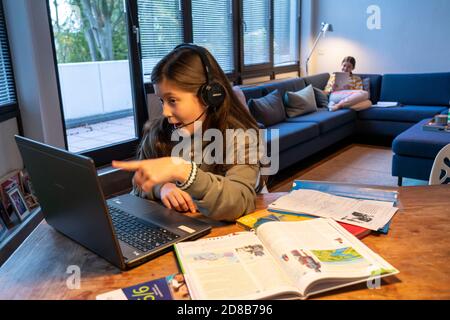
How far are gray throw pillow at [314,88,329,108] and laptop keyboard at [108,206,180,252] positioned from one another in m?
4.28

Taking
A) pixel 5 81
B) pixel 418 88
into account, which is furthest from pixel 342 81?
pixel 5 81

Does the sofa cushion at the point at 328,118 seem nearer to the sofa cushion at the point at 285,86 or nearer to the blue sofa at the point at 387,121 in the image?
the blue sofa at the point at 387,121

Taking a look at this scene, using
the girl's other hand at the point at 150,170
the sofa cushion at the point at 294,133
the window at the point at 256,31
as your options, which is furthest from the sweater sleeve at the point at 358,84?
the girl's other hand at the point at 150,170

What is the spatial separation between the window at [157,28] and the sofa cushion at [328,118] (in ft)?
4.97

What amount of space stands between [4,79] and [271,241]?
2.32m

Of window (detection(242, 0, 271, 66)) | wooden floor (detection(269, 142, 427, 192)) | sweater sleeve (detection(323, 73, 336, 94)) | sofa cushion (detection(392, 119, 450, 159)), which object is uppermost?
window (detection(242, 0, 271, 66))

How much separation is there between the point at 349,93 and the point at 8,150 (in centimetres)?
382

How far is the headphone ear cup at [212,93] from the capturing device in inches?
48.8

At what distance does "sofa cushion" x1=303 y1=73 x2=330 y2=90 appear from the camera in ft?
17.3

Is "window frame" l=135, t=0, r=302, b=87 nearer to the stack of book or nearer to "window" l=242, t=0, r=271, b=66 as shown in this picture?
"window" l=242, t=0, r=271, b=66

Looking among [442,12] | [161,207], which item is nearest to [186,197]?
[161,207]

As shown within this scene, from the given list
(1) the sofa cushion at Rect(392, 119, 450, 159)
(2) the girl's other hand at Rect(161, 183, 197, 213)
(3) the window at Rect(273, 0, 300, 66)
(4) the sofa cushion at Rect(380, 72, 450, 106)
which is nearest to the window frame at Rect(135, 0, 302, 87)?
(3) the window at Rect(273, 0, 300, 66)

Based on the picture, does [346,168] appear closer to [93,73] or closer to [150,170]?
[93,73]

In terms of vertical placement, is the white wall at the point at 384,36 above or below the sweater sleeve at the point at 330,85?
above
